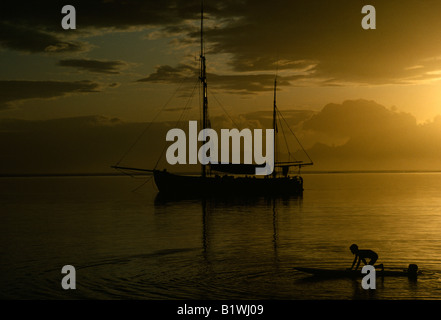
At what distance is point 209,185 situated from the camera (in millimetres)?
92125

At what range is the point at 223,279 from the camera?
70.9ft

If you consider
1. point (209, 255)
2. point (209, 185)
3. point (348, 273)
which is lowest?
point (209, 255)

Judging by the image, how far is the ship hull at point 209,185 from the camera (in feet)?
304

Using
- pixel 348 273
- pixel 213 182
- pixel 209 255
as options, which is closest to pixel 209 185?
pixel 213 182

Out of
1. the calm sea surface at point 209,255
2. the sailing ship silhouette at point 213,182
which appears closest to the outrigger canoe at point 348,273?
the calm sea surface at point 209,255

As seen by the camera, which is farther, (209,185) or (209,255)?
(209,185)

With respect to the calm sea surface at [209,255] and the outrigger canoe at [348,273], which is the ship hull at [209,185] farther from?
the outrigger canoe at [348,273]

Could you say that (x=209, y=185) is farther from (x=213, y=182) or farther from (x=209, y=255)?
(x=209, y=255)

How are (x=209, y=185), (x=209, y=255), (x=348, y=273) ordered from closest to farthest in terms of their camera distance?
(x=348, y=273), (x=209, y=255), (x=209, y=185)

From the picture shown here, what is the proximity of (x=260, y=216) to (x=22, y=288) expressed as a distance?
1442 inches

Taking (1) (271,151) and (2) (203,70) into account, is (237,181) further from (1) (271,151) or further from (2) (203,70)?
(2) (203,70)

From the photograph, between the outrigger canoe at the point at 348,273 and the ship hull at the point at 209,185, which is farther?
the ship hull at the point at 209,185

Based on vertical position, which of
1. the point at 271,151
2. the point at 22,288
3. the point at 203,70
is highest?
the point at 203,70

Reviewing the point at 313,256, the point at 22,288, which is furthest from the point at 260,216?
the point at 22,288
